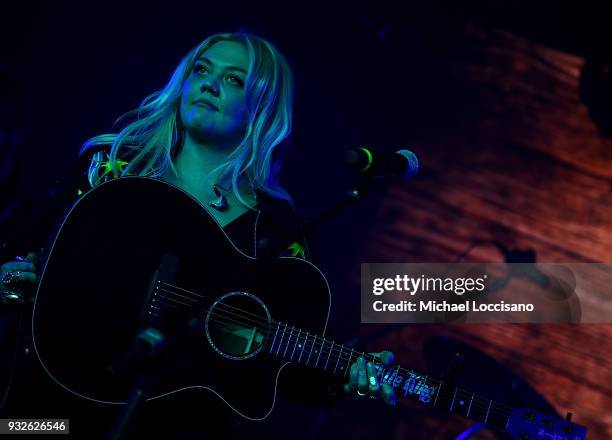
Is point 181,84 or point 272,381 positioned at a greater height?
point 181,84

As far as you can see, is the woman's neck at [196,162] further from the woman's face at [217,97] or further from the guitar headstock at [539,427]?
the guitar headstock at [539,427]

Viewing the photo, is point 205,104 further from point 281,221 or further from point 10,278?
point 10,278

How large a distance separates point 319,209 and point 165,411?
1880 mm

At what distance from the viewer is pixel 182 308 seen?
1792 millimetres

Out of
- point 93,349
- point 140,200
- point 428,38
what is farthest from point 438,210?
point 93,349

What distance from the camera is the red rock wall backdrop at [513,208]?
3471mm

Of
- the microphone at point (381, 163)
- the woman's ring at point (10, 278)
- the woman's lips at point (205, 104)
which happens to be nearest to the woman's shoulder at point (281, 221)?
the woman's lips at point (205, 104)

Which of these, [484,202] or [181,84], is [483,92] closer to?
[484,202]

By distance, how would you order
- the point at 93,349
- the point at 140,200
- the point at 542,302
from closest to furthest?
the point at 93,349
the point at 140,200
the point at 542,302

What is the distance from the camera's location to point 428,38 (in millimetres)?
3602

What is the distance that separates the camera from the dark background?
3.46m

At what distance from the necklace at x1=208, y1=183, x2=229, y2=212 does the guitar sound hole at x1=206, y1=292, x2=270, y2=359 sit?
1.65ft

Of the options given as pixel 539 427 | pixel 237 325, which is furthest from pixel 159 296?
pixel 539 427

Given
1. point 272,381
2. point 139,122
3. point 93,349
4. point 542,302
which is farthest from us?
point 542,302
